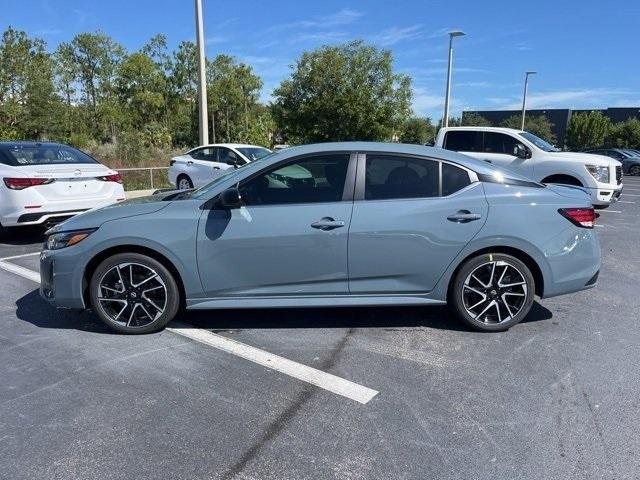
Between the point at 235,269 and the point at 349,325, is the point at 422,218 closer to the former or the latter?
the point at 349,325

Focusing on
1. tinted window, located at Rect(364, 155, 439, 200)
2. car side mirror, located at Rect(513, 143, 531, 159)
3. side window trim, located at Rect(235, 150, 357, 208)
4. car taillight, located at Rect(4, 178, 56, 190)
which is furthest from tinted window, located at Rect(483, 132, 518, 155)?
car taillight, located at Rect(4, 178, 56, 190)

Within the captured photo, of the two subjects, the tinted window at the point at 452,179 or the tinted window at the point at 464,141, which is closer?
the tinted window at the point at 452,179

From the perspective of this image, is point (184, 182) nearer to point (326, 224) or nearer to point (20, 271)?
point (20, 271)

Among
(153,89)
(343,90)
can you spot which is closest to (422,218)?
(343,90)

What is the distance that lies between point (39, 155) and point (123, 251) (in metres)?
4.46

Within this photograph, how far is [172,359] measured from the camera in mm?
3736

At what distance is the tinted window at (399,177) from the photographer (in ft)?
13.4

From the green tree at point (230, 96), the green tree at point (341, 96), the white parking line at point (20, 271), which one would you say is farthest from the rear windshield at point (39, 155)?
the green tree at point (230, 96)

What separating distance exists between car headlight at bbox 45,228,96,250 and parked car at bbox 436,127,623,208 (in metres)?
8.77

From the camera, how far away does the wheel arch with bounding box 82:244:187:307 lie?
4.07 m

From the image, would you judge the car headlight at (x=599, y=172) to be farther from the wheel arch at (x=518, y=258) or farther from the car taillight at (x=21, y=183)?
the car taillight at (x=21, y=183)

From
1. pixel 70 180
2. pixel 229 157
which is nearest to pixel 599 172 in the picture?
pixel 229 157

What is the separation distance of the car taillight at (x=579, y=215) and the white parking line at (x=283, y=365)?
226 centimetres

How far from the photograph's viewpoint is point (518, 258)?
4.20m
